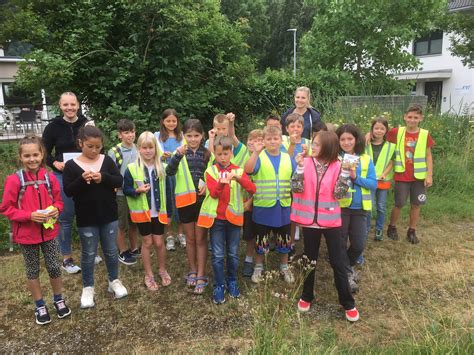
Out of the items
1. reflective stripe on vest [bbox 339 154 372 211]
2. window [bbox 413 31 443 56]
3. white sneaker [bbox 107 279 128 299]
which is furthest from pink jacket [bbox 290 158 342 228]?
window [bbox 413 31 443 56]

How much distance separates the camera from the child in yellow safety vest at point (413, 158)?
4.79 meters

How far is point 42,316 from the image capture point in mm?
3291

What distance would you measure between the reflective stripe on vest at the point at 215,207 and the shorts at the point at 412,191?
2.55m

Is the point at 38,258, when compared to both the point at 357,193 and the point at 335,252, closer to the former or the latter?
the point at 335,252

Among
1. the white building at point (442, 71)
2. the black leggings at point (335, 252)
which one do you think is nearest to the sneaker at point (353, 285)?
the black leggings at point (335, 252)

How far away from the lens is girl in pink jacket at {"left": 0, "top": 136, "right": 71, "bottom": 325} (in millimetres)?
3102

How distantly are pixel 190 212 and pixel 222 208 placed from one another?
444mm

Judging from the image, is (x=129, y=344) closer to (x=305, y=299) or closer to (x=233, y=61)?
(x=305, y=299)

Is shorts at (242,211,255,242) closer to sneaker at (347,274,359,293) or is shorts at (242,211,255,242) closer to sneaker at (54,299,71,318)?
sneaker at (347,274,359,293)

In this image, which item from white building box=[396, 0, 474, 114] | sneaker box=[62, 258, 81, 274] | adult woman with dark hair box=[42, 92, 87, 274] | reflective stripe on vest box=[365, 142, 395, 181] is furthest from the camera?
white building box=[396, 0, 474, 114]

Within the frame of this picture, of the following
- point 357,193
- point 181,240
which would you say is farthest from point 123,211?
point 357,193

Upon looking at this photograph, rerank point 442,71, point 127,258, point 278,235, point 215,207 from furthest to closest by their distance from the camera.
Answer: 1. point 442,71
2. point 127,258
3. point 278,235
4. point 215,207

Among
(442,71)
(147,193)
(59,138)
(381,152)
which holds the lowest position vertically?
(147,193)

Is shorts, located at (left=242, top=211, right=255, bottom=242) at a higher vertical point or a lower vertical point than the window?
lower
